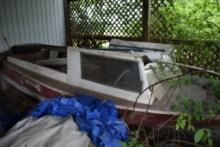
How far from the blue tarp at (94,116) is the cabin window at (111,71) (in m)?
0.42

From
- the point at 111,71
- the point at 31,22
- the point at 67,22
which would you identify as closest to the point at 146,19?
the point at 67,22

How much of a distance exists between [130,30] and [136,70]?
4225mm

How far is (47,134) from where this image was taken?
2844 millimetres

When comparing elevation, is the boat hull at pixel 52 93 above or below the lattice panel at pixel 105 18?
below

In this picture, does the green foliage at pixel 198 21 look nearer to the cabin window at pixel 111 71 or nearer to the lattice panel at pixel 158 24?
the lattice panel at pixel 158 24

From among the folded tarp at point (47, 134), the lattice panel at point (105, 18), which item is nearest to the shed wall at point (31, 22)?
the lattice panel at point (105, 18)

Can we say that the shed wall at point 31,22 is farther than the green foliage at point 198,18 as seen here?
Yes

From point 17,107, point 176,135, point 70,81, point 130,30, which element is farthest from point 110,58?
point 130,30

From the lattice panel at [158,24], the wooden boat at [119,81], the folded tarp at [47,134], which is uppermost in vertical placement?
the lattice panel at [158,24]

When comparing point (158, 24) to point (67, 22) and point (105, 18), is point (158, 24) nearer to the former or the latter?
point (105, 18)

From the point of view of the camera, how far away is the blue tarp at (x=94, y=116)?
284 cm

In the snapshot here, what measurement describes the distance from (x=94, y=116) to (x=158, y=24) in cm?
440

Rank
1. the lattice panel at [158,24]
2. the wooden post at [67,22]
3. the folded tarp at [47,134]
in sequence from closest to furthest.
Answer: the folded tarp at [47,134], the lattice panel at [158,24], the wooden post at [67,22]

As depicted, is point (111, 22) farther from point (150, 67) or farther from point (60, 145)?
point (60, 145)
